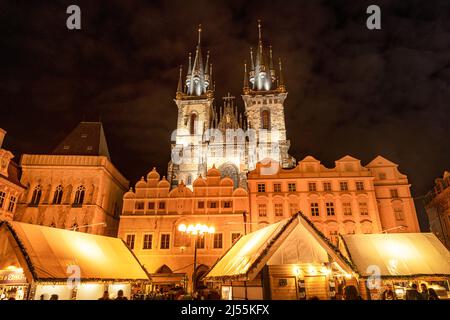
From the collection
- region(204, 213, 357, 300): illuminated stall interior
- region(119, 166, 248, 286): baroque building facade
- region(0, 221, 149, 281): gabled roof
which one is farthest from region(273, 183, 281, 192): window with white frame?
region(204, 213, 357, 300): illuminated stall interior

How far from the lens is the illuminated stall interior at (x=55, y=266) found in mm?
12834

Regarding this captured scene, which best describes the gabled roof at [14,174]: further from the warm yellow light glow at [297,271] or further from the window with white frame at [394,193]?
the window with white frame at [394,193]

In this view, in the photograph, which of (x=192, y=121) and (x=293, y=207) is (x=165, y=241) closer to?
(x=293, y=207)

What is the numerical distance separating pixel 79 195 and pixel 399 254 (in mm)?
29765

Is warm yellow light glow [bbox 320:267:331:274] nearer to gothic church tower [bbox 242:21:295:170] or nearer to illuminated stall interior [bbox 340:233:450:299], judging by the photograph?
illuminated stall interior [bbox 340:233:450:299]

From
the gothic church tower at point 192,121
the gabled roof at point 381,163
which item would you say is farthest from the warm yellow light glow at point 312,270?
the gothic church tower at point 192,121

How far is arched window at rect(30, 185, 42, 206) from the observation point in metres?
31.4

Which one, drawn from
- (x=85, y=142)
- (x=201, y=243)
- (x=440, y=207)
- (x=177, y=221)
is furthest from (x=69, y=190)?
(x=440, y=207)

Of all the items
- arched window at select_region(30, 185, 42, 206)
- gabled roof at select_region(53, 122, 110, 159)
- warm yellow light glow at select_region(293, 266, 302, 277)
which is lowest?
warm yellow light glow at select_region(293, 266, 302, 277)

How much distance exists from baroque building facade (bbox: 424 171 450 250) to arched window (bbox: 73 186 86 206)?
39449 millimetres

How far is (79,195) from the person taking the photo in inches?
1273

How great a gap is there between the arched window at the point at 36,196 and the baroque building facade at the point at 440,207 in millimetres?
43729
